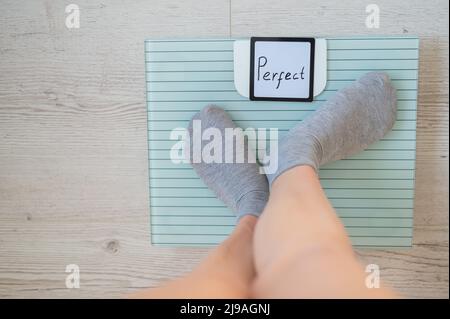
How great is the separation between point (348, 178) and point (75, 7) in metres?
0.54

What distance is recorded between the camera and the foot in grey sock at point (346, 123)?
723mm

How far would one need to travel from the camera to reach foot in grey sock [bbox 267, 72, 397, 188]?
72 cm

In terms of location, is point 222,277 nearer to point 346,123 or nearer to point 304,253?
point 304,253

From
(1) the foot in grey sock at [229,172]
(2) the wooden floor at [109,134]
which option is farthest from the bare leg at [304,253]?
(2) the wooden floor at [109,134]

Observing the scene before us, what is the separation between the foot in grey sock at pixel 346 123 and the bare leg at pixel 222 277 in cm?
15

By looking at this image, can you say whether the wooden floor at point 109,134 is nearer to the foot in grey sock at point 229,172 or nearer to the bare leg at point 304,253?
the foot in grey sock at point 229,172

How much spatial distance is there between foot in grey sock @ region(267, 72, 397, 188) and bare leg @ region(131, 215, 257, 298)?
0.15 metres

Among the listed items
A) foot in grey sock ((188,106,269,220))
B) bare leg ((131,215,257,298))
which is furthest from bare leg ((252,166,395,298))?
foot in grey sock ((188,106,269,220))

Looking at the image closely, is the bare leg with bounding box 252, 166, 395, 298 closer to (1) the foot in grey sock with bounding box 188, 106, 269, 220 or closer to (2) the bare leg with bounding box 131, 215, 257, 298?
(2) the bare leg with bounding box 131, 215, 257, 298

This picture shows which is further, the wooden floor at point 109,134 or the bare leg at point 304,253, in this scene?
the wooden floor at point 109,134

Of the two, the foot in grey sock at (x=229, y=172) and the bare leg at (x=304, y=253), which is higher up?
the foot in grey sock at (x=229, y=172)

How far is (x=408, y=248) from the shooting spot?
764 millimetres
